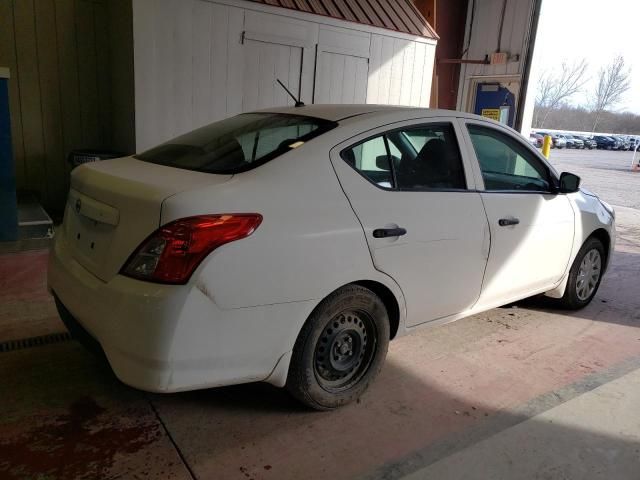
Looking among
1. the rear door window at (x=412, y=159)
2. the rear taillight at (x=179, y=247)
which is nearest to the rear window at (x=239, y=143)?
the rear door window at (x=412, y=159)

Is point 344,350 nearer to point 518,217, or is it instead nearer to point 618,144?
point 518,217

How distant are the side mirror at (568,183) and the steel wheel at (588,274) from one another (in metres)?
0.79

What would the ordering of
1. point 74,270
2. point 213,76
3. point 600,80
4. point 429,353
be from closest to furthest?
point 74,270 < point 429,353 < point 213,76 < point 600,80

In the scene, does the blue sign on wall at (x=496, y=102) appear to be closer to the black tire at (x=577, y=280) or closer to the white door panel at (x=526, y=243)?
the black tire at (x=577, y=280)

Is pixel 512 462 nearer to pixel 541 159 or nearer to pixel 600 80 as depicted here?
pixel 541 159

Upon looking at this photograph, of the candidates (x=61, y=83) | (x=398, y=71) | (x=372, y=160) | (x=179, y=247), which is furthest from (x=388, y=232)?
(x=398, y=71)

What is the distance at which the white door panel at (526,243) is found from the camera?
3422 millimetres

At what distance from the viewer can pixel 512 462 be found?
250cm

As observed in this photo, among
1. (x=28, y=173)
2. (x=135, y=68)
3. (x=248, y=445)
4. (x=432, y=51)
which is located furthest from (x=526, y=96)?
(x=248, y=445)

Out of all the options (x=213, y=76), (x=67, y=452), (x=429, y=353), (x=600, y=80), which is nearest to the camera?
(x=67, y=452)

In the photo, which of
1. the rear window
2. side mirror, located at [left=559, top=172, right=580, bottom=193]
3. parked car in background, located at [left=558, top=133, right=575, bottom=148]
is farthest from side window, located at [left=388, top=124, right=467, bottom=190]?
parked car in background, located at [left=558, top=133, right=575, bottom=148]

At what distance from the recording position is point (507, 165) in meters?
4.24

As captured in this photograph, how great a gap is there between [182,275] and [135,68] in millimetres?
4373

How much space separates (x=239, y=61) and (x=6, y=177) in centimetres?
294
